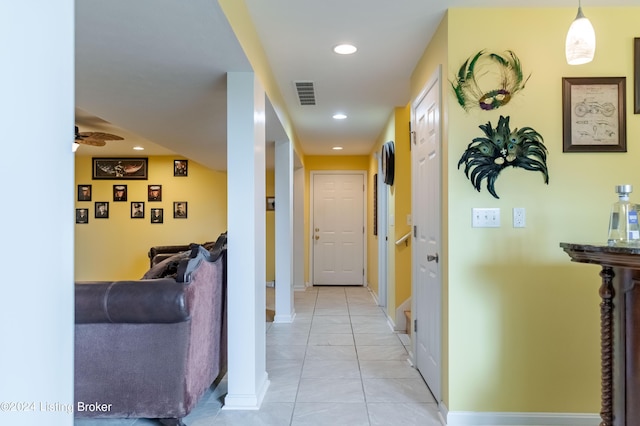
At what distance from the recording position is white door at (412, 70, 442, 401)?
2332 mm

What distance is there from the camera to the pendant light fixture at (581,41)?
5.11ft

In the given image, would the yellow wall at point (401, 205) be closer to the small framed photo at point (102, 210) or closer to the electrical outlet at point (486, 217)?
the electrical outlet at point (486, 217)

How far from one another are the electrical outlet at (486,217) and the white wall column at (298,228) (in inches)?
163

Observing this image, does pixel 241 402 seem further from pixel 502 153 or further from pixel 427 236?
pixel 502 153

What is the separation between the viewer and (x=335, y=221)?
6934 mm

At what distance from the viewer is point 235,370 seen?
2314 millimetres

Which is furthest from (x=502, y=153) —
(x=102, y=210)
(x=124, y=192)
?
(x=102, y=210)

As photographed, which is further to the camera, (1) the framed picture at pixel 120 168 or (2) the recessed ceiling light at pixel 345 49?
(1) the framed picture at pixel 120 168

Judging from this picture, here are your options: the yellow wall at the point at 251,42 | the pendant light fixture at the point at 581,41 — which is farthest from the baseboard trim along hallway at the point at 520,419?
the yellow wall at the point at 251,42

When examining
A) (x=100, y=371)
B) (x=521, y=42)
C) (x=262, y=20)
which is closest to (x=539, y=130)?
(x=521, y=42)

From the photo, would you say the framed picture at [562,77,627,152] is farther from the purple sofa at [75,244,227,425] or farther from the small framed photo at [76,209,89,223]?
the small framed photo at [76,209,89,223]

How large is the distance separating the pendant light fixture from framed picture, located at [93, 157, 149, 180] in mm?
6633

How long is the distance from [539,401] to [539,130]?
1.49m
